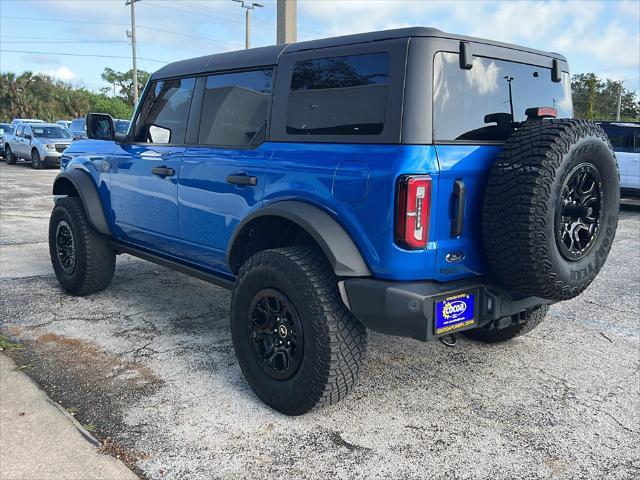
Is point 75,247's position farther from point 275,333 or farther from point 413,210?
point 413,210

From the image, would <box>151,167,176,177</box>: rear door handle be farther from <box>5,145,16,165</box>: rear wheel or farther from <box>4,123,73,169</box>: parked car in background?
<box>5,145,16,165</box>: rear wheel

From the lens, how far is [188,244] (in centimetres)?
390

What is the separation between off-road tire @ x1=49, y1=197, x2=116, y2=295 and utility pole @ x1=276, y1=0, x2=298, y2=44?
440 centimetres

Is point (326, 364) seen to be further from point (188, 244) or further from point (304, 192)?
point (188, 244)

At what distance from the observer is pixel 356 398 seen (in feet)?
10.5

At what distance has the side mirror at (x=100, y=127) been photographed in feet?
14.9

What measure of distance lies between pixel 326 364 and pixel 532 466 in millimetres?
1038

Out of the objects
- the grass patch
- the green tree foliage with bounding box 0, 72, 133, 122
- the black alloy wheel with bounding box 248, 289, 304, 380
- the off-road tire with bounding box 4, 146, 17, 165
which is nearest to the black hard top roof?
the black alloy wheel with bounding box 248, 289, 304, 380

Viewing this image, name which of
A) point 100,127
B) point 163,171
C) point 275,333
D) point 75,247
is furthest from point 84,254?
point 275,333

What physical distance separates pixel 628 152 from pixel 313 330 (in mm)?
11227

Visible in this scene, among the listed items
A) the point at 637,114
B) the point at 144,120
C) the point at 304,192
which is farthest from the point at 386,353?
the point at 637,114

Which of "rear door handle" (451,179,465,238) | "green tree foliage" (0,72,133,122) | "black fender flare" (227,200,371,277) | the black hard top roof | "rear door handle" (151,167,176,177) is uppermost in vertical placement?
"green tree foliage" (0,72,133,122)

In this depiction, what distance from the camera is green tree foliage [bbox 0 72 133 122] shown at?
157 feet

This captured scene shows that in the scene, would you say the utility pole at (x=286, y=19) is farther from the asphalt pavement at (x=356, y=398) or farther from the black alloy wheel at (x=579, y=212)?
the black alloy wheel at (x=579, y=212)
